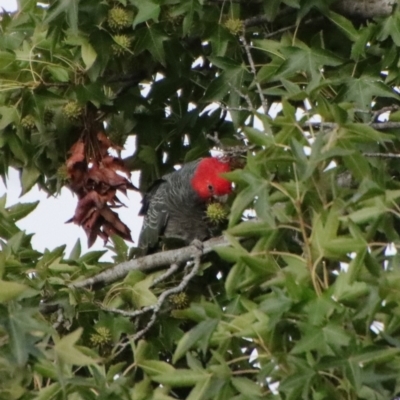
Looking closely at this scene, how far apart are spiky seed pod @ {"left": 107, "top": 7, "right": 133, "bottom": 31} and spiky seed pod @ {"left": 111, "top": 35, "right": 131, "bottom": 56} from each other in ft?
0.12

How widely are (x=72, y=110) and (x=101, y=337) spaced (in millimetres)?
1128

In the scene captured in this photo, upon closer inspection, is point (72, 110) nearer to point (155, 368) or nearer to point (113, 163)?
point (113, 163)

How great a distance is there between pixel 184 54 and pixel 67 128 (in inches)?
23.7

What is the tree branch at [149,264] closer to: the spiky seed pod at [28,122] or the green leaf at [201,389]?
the spiky seed pod at [28,122]

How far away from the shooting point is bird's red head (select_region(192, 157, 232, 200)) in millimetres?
4406

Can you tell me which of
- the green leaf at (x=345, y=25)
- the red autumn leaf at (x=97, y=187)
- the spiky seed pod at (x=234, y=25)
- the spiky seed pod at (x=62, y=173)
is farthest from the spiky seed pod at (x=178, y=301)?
the green leaf at (x=345, y=25)

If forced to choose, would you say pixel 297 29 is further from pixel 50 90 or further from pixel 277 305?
pixel 277 305

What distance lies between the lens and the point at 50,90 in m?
4.11

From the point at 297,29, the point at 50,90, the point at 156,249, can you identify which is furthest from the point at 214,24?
the point at 156,249

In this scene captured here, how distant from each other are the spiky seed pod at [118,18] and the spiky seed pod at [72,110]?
40 cm

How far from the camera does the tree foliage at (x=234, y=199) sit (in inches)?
103

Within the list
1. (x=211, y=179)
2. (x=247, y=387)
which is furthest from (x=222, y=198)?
(x=247, y=387)

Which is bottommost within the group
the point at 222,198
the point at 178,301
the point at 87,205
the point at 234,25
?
the point at 222,198

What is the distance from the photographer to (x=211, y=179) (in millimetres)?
4461
